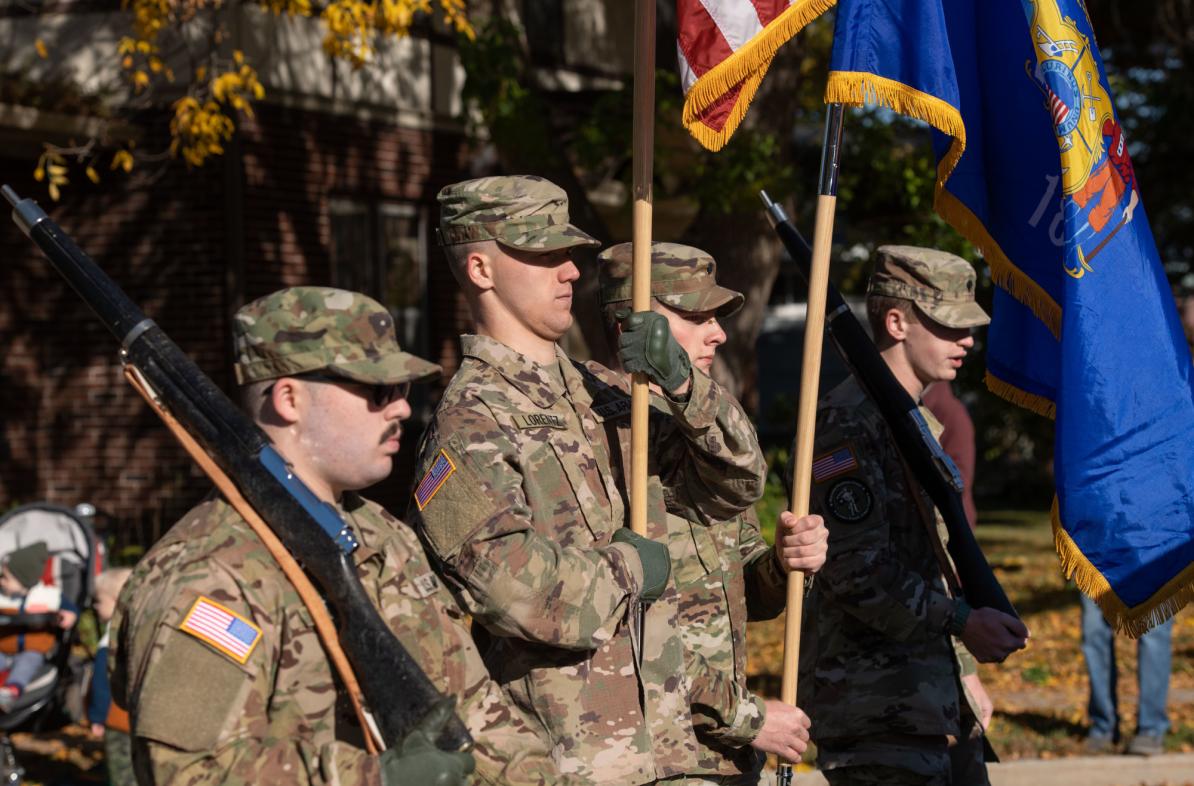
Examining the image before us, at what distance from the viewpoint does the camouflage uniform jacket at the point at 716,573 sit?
4.17 metres

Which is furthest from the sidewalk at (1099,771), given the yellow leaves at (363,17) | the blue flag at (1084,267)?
Answer: the yellow leaves at (363,17)

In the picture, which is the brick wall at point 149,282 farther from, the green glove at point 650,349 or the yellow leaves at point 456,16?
the green glove at point 650,349

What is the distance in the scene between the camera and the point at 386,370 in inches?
120

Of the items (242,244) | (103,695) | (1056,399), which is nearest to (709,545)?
(1056,399)

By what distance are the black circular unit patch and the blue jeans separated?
369cm

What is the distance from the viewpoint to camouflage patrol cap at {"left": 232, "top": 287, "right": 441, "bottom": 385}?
3008mm

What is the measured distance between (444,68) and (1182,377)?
11.3 metres

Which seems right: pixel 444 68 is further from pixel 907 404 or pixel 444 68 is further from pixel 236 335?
pixel 236 335

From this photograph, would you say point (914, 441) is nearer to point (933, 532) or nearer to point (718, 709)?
point (933, 532)

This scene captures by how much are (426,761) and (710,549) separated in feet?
6.33

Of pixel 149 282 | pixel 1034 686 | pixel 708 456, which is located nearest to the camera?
pixel 708 456

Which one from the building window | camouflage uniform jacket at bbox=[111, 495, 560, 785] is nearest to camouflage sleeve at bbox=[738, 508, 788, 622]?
camouflage uniform jacket at bbox=[111, 495, 560, 785]

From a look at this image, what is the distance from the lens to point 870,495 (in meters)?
4.91

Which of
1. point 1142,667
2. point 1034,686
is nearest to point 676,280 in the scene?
point 1142,667
